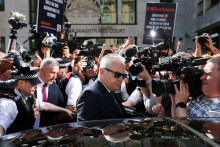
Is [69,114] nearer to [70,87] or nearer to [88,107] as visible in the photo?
[70,87]

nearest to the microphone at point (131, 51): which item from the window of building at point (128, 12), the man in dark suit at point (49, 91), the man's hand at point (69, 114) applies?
the man in dark suit at point (49, 91)

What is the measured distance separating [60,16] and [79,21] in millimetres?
13118

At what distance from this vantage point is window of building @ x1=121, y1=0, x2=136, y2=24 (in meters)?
20.3

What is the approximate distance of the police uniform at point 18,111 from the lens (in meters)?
2.63

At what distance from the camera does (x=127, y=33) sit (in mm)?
20234

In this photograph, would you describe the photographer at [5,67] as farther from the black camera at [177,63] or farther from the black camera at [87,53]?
the black camera at [87,53]

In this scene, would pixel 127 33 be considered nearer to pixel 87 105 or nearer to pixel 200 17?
pixel 200 17

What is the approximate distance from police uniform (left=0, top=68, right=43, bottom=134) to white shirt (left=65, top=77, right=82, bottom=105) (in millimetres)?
1196

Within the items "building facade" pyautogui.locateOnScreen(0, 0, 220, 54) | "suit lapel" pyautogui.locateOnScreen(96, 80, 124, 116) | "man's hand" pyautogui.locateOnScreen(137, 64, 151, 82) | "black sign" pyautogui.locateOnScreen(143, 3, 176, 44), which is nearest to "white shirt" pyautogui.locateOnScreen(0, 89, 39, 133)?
"suit lapel" pyautogui.locateOnScreen(96, 80, 124, 116)

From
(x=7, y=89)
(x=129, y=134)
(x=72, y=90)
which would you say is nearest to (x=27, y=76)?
(x=7, y=89)

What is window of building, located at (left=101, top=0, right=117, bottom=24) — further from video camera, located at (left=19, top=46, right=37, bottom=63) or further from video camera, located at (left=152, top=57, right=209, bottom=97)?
video camera, located at (left=152, top=57, right=209, bottom=97)

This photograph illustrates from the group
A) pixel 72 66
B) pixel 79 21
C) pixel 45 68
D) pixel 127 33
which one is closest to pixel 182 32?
pixel 127 33

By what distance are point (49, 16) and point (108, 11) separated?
14260 mm

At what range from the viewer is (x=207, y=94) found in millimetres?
2570
